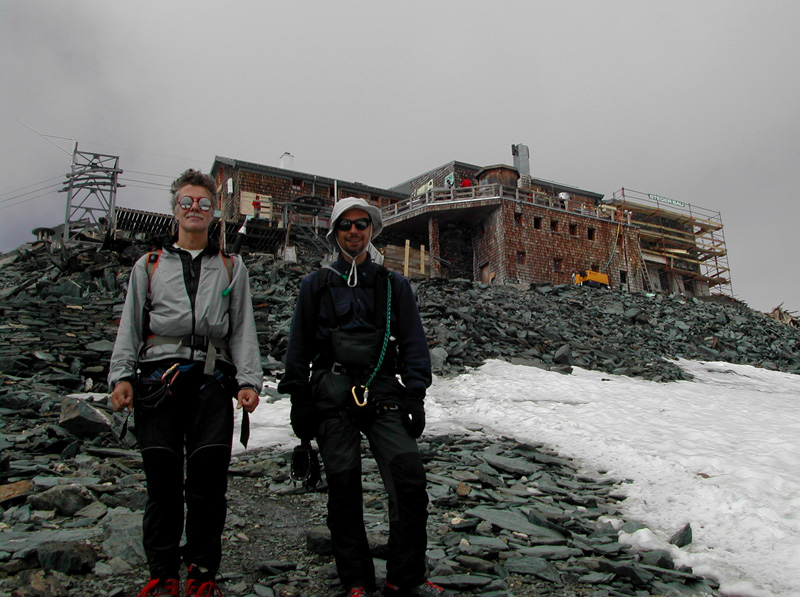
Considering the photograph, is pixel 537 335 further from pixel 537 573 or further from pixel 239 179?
pixel 239 179

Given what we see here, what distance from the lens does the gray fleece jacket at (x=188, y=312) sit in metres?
3.17

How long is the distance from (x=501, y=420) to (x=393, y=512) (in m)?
6.74

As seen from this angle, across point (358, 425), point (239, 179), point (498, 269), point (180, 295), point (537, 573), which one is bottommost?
point (537, 573)

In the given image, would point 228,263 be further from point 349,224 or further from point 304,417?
point 304,417

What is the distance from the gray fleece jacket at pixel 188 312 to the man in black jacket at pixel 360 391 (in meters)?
0.33

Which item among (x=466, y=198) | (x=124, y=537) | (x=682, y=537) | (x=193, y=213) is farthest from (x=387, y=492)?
(x=466, y=198)

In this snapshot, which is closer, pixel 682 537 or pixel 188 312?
pixel 188 312

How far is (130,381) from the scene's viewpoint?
10.2 feet

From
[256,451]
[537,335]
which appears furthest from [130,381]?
[537,335]

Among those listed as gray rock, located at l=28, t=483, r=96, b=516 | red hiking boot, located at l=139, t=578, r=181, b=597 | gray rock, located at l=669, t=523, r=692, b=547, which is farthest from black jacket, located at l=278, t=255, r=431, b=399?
gray rock, located at l=669, t=523, r=692, b=547

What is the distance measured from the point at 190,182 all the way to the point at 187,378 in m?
1.23

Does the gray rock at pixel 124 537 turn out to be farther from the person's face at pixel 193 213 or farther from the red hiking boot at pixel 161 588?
the person's face at pixel 193 213

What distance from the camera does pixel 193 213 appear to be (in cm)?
342

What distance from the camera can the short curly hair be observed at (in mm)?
3494
